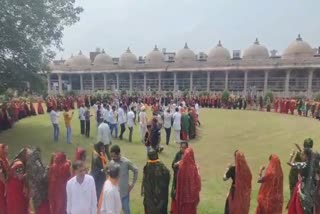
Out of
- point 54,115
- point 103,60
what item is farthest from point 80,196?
point 103,60

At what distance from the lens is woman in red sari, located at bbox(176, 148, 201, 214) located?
19.2 ft

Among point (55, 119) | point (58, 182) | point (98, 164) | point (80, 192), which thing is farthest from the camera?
point (55, 119)

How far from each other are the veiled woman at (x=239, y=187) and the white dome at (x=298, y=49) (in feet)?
134

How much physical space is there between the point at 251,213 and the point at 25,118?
62.5 feet

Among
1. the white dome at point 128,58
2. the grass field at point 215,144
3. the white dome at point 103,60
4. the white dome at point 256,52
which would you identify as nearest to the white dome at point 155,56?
the white dome at point 128,58

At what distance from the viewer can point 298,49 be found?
44.9m

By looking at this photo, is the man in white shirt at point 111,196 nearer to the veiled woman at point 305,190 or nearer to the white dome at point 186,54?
the veiled woman at point 305,190

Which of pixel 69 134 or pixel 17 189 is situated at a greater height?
pixel 17 189

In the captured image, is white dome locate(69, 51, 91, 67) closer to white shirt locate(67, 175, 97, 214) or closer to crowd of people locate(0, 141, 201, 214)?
crowd of people locate(0, 141, 201, 214)

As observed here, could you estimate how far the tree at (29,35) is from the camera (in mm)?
15086

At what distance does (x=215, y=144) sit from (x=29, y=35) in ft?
29.8

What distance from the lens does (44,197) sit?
566 centimetres

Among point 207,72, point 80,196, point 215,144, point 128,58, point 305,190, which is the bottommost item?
point 215,144

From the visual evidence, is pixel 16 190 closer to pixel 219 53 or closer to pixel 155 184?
pixel 155 184
